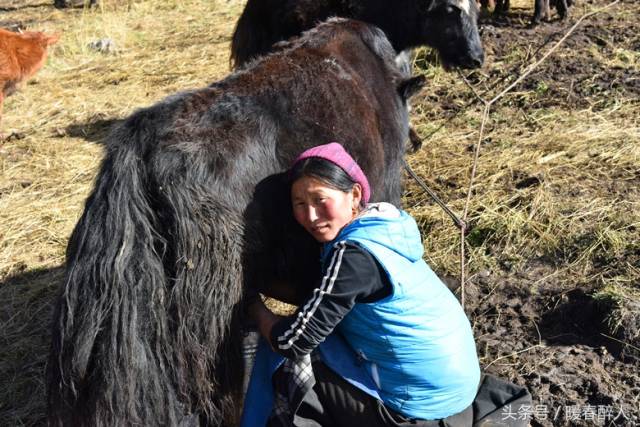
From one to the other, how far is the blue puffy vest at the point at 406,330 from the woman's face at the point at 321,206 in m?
0.05

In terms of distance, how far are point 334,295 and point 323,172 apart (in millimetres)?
447

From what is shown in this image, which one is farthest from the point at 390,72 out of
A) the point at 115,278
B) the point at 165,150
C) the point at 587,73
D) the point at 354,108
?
the point at 587,73

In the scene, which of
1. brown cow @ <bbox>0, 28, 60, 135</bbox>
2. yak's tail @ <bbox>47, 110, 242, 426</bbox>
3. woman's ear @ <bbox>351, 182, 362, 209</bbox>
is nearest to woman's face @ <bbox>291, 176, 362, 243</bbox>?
woman's ear @ <bbox>351, 182, 362, 209</bbox>

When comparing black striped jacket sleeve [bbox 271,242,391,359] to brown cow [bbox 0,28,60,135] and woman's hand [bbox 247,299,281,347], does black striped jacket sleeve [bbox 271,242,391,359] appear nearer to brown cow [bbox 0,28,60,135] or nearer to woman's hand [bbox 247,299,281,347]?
woman's hand [bbox 247,299,281,347]

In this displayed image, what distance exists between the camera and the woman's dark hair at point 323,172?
2.70 metres

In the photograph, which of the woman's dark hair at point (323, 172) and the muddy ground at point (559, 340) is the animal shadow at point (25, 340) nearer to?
the woman's dark hair at point (323, 172)

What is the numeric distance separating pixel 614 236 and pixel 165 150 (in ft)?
9.79

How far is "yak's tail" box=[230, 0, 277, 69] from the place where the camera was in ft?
19.8

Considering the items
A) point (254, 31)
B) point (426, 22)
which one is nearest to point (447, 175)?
point (426, 22)

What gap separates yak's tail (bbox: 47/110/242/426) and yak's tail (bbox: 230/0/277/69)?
345 centimetres

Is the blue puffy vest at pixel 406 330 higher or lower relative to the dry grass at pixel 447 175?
higher

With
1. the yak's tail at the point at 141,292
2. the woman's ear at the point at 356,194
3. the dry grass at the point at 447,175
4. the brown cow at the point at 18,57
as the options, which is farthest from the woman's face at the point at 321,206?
the brown cow at the point at 18,57

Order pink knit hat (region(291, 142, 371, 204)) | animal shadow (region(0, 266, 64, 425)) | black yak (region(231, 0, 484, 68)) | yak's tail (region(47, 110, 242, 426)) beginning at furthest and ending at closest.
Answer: black yak (region(231, 0, 484, 68)) → animal shadow (region(0, 266, 64, 425)) → pink knit hat (region(291, 142, 371, 204)) → yak's tail (region(47, 110, 242, 426))

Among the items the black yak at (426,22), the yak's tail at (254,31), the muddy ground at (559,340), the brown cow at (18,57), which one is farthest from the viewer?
the brown cow at (18,57)
